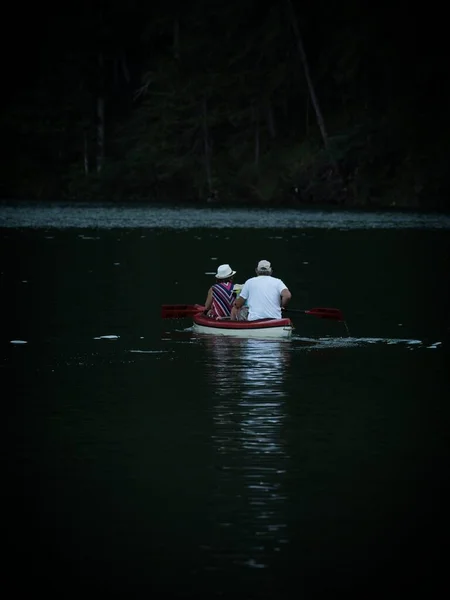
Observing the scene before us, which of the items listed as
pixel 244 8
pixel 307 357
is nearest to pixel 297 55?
pixel 244 8

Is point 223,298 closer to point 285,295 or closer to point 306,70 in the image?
point 285,295

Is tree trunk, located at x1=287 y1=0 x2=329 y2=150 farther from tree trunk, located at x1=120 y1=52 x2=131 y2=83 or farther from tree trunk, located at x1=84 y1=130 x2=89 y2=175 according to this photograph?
tree trunk, located at x1=120 y1=52 x2=131 y2=83

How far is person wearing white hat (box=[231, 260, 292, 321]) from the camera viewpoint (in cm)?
2625

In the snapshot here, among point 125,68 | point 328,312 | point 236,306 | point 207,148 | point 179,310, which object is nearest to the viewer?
point 236,306

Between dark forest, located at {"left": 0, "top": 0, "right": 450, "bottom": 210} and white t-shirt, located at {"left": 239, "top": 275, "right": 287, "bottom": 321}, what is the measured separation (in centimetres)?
6930

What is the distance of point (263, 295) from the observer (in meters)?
26.4

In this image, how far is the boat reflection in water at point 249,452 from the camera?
13352mm

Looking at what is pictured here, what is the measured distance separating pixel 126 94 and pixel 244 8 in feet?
62.1

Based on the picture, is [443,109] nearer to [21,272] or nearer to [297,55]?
[297,55]

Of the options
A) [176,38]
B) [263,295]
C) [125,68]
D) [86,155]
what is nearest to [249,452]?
[263,295]

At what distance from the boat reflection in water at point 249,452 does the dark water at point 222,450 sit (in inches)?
Answer: 1.2

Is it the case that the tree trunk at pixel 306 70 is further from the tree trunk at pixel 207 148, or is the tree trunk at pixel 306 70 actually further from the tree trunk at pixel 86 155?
the tree trunk at pixel 86 155

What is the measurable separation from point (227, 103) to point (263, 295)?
90538mm

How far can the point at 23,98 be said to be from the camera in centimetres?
12625
